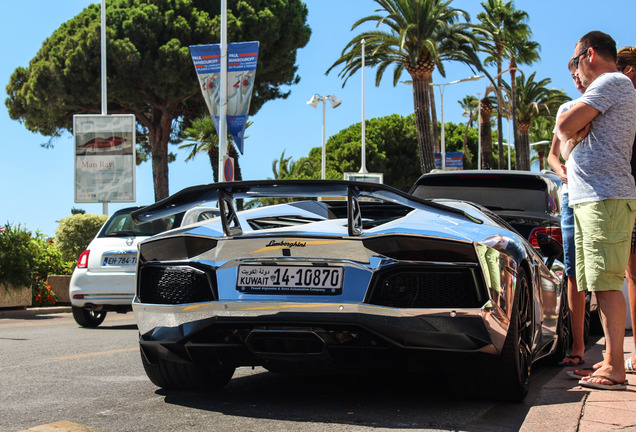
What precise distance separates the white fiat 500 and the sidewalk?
6548mm

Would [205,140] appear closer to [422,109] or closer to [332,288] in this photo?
[422,109]

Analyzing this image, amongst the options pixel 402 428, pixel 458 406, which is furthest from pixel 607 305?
pixel 402 428

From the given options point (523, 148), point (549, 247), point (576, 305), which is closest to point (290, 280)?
point (549, 247)

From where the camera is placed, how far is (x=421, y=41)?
3080cm

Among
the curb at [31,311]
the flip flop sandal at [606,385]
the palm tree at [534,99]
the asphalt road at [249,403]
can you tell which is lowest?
the curb at [31,311]

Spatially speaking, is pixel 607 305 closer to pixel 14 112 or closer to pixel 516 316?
pixel 516 316

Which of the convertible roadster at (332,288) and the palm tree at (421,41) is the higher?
the palm tree at (421,41)

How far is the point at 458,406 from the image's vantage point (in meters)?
4.52

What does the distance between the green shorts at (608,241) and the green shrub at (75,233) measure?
50.1 ft

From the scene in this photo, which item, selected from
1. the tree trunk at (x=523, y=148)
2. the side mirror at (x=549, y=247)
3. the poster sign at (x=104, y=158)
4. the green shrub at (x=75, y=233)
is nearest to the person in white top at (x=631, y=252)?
the side mirror at (x=549, y=247)

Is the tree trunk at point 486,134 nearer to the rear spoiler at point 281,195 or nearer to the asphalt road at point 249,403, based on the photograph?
the asphalt road at point 249,403

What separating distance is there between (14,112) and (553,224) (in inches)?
1582

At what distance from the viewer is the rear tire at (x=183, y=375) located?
4891mm

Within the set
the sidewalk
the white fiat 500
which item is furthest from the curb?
the sidewalk
